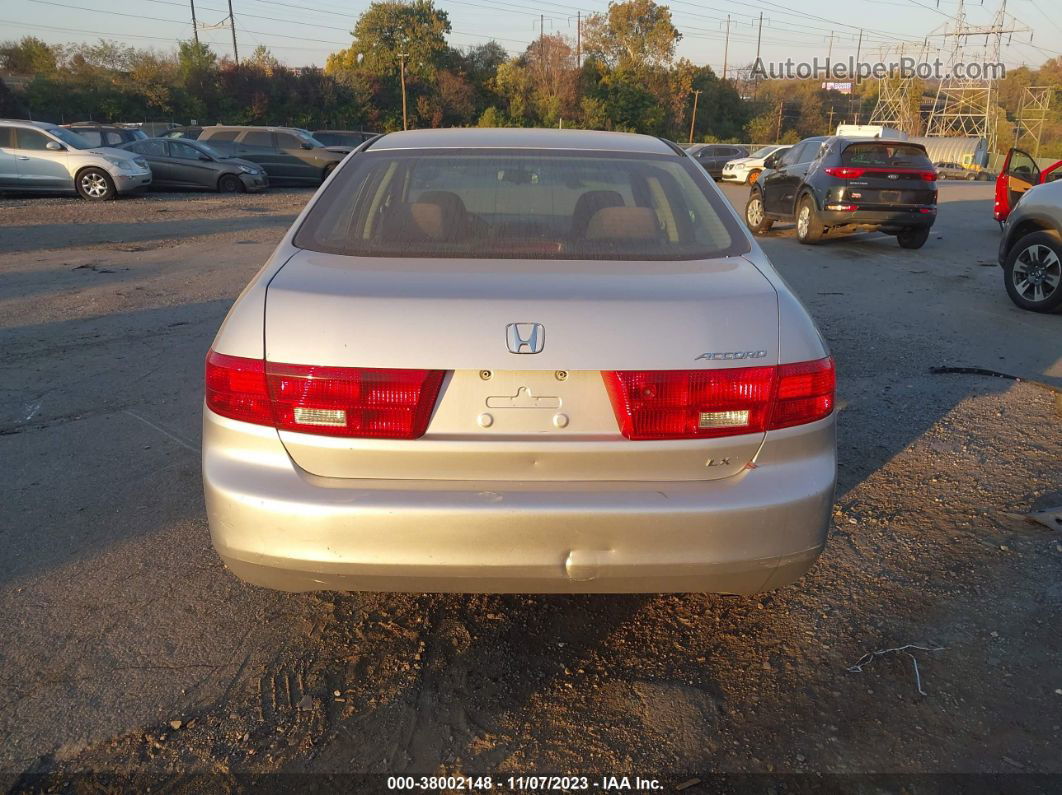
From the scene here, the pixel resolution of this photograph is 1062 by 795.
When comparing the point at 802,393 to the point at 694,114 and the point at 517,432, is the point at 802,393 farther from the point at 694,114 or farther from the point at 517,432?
the point at 694,114

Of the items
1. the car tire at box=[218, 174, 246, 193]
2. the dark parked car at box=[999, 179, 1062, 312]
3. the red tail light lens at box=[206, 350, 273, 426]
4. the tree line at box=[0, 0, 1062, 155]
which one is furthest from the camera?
the tree line at box=[0, 0, 1062, 155]

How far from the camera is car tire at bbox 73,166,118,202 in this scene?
58.9 ft

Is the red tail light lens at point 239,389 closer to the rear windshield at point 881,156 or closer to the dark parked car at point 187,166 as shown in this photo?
the rear windshield at point 881,156

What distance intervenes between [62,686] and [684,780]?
194cm

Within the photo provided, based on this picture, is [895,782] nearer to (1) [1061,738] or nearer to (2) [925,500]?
(1) [1061,738]

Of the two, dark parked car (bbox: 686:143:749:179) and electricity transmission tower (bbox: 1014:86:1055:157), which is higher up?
electricity transmission tower (bbox: 1014:86:1055:157)

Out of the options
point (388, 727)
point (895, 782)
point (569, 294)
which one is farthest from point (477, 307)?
point (895, 782)

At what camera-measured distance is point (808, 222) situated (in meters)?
13.4

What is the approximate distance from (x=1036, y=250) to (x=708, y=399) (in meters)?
7.67

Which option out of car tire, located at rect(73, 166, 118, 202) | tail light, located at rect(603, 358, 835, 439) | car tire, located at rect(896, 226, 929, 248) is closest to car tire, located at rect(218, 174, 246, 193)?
Result: car tire, located at rect(73, 166, 118, 202)

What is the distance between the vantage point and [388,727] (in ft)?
8.20

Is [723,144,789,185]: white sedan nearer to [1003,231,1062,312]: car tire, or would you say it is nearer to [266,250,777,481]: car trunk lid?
[1003,231,1062,312]: car tire

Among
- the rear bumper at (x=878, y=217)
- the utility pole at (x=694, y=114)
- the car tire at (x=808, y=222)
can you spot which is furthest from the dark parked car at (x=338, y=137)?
the utility pole at (x=694, y=114)

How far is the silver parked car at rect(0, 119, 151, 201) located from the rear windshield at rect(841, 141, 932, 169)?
14768 millimetres
